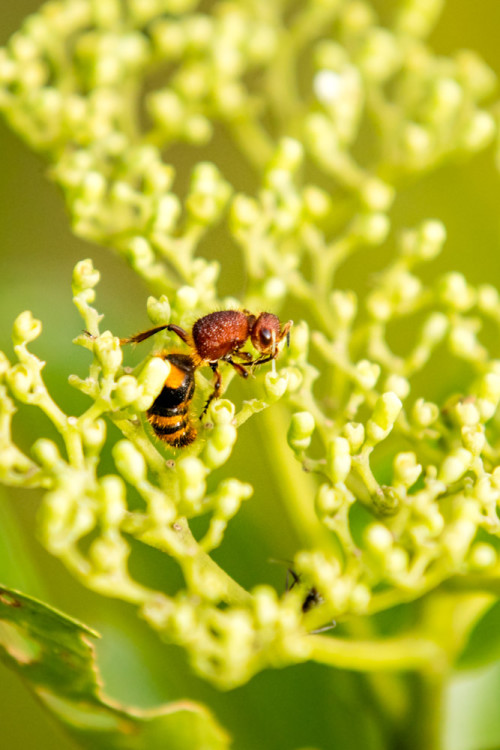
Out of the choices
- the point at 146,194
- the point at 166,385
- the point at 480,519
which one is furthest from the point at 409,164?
the point at 480,519

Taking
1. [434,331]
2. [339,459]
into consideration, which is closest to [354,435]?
[339,459]

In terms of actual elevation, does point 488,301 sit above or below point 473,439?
above

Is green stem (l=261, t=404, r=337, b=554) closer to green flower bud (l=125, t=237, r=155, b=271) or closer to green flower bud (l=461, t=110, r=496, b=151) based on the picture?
green flower bud (l=125, t=237, r=155, b=271)

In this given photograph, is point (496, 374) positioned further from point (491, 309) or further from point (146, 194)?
point (146, 194)

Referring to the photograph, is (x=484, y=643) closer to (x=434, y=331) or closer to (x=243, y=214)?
(x=434, y=331)

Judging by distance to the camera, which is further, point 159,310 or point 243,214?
point 243,214

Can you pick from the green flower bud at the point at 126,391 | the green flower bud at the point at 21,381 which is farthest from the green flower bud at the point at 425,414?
the green flower bud at the point at 21,381

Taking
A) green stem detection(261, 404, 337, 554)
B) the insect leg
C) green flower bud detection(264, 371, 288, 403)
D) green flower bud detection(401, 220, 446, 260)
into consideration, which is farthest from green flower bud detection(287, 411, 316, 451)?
green flower bud detection(401, 220, 446, 260)
